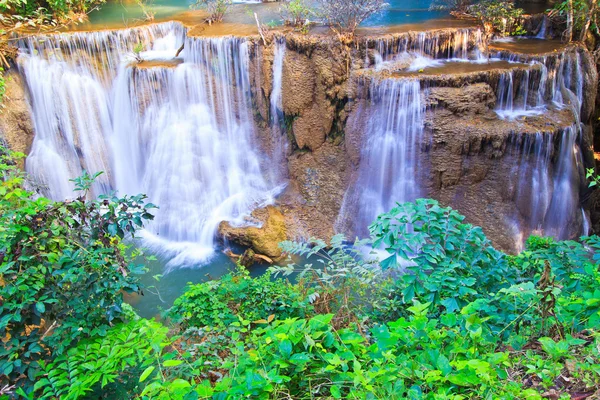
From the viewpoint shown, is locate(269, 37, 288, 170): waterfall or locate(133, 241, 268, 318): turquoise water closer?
locate(133, 241, 268, 318): turquoise water

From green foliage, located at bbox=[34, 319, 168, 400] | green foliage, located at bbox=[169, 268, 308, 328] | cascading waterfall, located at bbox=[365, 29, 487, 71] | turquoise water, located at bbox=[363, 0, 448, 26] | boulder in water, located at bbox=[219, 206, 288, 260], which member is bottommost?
boulder in water, located at bbox=[219, 206, 288, 260]

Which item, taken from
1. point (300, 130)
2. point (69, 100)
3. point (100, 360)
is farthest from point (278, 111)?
point (100, 360)

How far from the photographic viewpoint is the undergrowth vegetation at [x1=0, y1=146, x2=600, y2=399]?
2.14m

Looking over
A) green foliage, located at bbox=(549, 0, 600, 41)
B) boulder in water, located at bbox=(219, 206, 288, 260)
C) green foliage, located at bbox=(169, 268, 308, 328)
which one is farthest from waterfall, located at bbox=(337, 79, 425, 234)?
green foliage, located at bbox=(169, 268, 308, 328)

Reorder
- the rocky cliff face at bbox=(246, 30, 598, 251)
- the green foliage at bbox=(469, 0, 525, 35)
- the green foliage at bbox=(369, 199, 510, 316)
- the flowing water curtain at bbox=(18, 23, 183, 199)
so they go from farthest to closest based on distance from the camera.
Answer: the green foliage at bbox=(469, 0, 525, 35), the flowing water curtain at bbox=(18, 23, 183, 199), the rocky cliff face at bbox=(246, 30, 598, 251), the green foliage at bbox=(369, 199, 510, 316)

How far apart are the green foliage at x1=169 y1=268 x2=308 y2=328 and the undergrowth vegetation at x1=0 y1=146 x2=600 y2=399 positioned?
2.59 ft

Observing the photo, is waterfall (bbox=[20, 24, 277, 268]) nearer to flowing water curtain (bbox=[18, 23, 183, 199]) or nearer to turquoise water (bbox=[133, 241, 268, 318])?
flowing water curtain (bbox=[18, 23, 183, 199])

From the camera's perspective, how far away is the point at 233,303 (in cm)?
528

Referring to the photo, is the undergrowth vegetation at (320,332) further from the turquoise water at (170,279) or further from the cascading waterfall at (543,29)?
the cascading waterfall at (543,29)

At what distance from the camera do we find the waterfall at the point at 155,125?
10.1 metres

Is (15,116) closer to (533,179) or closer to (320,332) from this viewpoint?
(320,332)

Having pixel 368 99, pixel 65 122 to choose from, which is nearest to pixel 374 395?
pixel 368 99

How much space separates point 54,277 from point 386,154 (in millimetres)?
7317

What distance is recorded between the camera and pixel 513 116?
27.9ft
